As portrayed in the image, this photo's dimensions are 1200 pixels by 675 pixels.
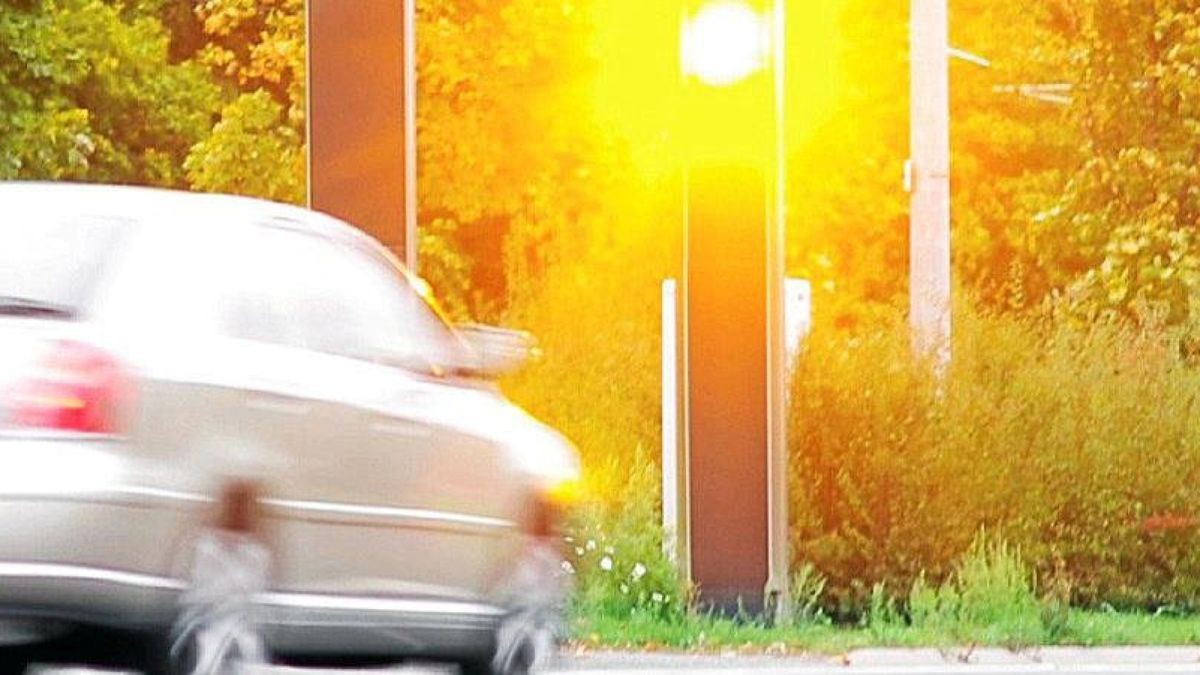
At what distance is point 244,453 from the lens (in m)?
10.5

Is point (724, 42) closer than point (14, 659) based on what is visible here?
No

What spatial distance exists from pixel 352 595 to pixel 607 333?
10979mm

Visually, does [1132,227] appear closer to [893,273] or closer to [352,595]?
[352,595]

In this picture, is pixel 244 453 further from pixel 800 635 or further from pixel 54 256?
pixel 800 635

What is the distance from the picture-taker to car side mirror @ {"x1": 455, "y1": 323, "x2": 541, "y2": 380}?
40.1 feet

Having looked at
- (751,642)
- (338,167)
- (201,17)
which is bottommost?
(751,642)

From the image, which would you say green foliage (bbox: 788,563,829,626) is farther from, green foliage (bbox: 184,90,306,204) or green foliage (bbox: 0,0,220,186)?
green foliage (bbox: 184,90,306,204)

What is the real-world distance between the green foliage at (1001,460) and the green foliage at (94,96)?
15.7m

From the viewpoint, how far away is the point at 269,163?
39.7m

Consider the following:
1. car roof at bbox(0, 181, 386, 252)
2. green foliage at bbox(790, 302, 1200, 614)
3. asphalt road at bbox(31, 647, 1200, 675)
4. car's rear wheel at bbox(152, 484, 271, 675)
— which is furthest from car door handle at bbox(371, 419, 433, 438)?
green foliage at bbox(790, 302, 1200, 614)

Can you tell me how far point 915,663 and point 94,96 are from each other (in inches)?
1264

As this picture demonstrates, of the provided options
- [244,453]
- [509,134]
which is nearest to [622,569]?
[244,453]

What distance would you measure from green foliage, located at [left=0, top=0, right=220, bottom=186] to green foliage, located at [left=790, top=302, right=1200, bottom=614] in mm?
15723

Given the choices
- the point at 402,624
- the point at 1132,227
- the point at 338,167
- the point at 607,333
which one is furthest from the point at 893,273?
the point at 402,624
